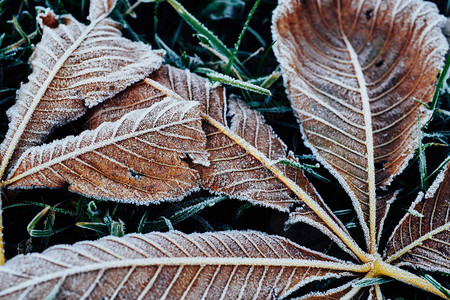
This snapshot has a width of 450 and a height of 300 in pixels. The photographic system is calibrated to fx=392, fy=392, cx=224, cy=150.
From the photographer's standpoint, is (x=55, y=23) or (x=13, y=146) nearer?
(x=13, y=146)

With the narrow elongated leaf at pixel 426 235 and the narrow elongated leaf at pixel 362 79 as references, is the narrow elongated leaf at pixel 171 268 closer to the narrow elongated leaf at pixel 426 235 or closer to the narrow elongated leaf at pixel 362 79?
the narrow elongated leaf at pixel 426 235

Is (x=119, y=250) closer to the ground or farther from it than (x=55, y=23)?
closer to the ground

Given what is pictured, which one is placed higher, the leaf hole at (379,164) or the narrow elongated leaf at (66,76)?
the narrow elongated leaf at (66,76)

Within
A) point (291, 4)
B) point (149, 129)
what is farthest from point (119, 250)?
point (291, 4)

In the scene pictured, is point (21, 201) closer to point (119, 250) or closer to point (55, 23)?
point (119, 250)

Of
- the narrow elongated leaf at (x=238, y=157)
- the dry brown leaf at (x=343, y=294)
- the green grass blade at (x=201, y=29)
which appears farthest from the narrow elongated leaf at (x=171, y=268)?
the green grass blade at (x=201, y=29)

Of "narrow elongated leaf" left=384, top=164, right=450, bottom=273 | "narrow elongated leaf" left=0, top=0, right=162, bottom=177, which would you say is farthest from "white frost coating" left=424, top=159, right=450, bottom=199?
"narrow elongated leaf" left=0, top=0, right=162, bottom=177

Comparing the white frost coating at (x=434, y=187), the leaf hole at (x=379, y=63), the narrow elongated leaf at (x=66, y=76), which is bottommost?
the white frost coating at (x=434, y=187)
